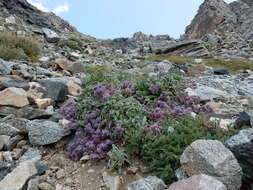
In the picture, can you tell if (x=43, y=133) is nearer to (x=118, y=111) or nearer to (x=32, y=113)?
(x=32, y=113)

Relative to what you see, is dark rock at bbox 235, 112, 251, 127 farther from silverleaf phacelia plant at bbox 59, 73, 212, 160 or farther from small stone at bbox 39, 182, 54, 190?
small stone at bbox 39, 182, 54, 190

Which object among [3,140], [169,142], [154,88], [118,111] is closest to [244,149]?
[169,142]

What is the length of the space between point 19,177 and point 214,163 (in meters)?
2.34

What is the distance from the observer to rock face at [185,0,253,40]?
50656 millimetres

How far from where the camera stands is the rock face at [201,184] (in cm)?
265

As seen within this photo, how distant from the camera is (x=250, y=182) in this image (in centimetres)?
323

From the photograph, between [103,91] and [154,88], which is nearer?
[103,91]

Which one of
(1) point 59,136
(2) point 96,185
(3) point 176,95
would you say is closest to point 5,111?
(1) point 59,136

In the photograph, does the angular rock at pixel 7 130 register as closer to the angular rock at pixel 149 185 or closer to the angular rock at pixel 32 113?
the angular rock at pixel 32 113

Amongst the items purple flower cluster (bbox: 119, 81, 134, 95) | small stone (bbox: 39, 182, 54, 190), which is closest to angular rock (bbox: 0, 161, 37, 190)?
small stone (bbox: 39, 182, 54, 190)

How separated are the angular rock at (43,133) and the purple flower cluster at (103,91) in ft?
2.90

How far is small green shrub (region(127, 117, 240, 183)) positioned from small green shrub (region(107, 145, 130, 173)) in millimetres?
165

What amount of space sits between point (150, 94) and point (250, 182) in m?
2.88

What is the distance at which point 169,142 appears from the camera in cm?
379
